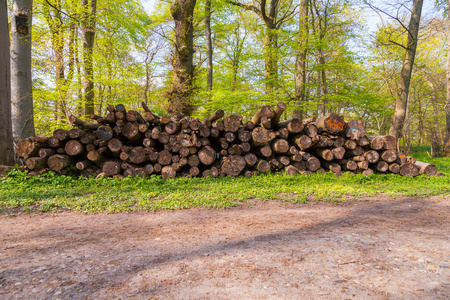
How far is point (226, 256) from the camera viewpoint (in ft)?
8.39

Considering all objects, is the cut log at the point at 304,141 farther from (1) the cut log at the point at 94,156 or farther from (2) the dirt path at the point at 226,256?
(1) the cut log at the point at 94,156

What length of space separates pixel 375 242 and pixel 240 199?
8.76 feet

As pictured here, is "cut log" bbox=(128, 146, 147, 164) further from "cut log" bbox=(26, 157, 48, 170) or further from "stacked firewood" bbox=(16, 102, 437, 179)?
"cut log" bbox=(26, 157, 48, 170)

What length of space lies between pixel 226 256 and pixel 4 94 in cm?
753

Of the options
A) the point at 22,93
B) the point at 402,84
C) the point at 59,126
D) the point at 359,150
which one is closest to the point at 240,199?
the point at 359,150

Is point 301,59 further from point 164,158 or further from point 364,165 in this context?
point 164,158

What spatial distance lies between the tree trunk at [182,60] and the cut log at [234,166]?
501 cm

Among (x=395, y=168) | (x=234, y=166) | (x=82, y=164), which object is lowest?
(x=395, y=168)

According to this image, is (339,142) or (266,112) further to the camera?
(339,142)

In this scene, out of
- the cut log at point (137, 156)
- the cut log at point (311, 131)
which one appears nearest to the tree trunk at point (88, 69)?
the cut log at point (137, 156)

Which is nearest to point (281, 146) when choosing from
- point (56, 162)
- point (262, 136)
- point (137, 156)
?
point (262, 136)

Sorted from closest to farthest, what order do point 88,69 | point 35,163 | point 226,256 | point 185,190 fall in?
point 226,256, point 185,190, point 35,163, point 88,69

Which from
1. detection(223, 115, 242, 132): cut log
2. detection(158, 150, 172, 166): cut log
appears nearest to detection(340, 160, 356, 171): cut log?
detection(223, 115, 242, 132): cut log

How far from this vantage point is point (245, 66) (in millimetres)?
11523
